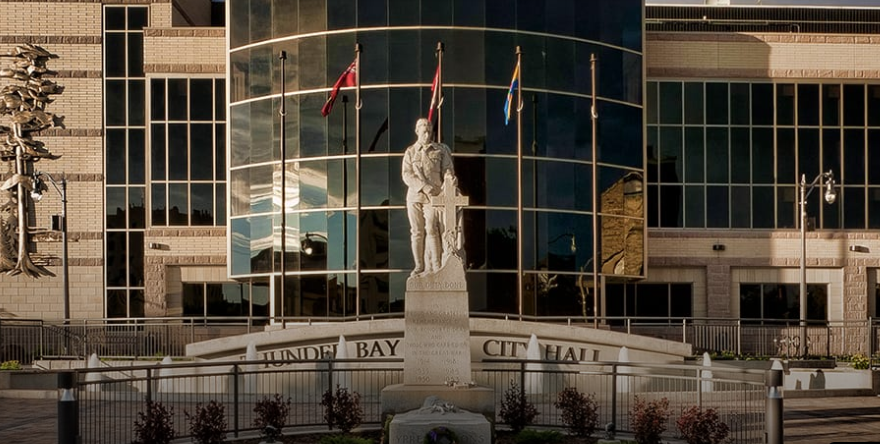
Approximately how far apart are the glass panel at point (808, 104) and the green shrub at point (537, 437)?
28.9 metres

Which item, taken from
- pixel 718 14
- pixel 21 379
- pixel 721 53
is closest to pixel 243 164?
pixel 21 379

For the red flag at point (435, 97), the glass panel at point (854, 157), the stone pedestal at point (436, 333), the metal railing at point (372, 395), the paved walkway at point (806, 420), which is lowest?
the paved walkway at point (806, 420)

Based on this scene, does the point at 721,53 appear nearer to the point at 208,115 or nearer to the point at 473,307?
the point at 473,307

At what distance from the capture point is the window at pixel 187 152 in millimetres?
38656

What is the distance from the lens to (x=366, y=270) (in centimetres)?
3409

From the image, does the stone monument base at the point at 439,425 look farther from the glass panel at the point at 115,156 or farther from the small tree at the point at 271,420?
the glass panel at the point at 115,156

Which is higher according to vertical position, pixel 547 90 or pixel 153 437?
pixel 547 90

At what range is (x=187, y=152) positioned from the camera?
38812mm

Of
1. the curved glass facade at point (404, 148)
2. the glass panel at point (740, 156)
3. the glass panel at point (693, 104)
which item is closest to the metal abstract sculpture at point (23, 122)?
the curved glass facade at point (404, 148)

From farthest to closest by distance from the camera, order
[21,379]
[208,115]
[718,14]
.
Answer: [718,14]
[208,115]
[21,379]

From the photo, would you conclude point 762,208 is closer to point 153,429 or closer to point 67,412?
point 153,429

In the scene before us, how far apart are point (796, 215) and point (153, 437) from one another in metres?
31.1

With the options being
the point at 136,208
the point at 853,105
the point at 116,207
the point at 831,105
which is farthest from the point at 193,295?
the point at 853,105

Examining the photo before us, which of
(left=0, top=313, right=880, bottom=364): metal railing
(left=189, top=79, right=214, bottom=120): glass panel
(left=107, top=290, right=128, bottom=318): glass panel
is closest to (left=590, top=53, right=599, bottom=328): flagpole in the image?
(left=0, top=313, right=880, bottom=364): metal railing
